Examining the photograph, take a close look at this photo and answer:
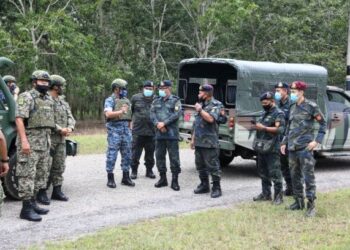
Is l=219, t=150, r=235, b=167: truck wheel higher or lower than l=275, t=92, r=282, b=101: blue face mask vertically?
lower

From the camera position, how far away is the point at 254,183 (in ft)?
31.8

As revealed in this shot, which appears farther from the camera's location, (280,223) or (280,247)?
(280,223)

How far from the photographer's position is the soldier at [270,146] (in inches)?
309

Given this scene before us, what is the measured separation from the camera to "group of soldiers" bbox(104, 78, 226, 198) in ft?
27.3

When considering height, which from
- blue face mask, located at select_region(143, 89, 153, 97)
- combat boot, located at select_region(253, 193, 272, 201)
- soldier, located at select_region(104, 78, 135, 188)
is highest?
blue face mask, located at select_region(143, 89, 153, 97)

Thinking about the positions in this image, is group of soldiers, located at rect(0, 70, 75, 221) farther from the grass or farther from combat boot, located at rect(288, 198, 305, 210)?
combat boot, located at rect(288, 198, 305, 210)

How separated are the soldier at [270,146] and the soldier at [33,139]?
2908mm

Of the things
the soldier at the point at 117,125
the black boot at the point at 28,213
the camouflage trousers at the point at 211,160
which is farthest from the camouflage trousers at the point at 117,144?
the black boot at the point at 28,213

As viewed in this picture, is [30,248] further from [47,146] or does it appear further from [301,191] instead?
[301,191]

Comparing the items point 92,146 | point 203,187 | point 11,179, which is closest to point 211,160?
point 203,187

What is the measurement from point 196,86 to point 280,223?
5.29 meters

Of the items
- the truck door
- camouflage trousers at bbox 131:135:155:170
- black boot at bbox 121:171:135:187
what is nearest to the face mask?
camouflage trousers at bbox 131:135:155:170

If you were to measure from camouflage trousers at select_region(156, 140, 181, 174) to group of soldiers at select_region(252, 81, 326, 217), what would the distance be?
136 cm

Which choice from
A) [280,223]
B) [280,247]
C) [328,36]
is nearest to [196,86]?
[280,223]
